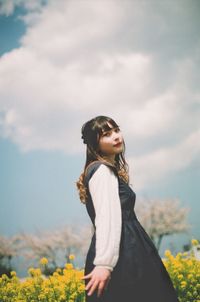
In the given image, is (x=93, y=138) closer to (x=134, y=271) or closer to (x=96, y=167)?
(x=96, y=167)

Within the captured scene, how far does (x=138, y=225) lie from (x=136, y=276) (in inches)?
8.8

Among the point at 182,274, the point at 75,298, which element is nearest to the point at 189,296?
the point at 182,274

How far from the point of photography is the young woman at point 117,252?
3.99 ft

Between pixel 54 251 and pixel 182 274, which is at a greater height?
pixel 54 251

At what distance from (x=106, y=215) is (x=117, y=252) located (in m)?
0.15

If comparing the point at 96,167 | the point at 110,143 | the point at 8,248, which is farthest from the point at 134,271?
the point at 8,248

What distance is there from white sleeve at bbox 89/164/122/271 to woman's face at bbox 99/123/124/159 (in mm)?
188

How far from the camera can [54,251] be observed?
24859mm

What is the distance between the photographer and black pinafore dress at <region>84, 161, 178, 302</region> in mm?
1265

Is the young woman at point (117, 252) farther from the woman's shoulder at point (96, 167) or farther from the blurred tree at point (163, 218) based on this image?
the blurred tree at point (163, 218)

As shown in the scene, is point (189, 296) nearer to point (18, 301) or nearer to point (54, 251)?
point (18, 301)

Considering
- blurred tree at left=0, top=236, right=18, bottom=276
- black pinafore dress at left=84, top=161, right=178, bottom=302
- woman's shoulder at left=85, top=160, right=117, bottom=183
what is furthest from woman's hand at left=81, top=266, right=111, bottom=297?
blurred tree at left=0, top=236, right=18, bottom=276

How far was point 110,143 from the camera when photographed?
1.61 metres

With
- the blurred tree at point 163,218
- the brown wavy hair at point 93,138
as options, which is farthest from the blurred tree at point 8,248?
the brown wavy hair at point 93,138
